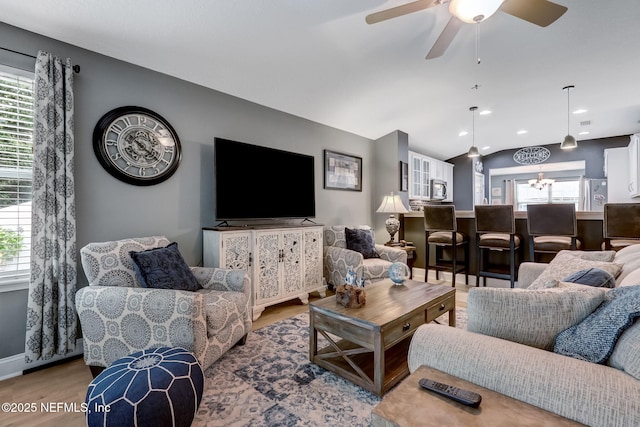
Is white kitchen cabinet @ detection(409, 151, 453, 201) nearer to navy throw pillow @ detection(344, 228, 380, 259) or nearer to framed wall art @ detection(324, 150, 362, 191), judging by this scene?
framed wall art @ detection(324, 150, 362, 191)

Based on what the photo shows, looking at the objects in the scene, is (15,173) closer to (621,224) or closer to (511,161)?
(621,224)

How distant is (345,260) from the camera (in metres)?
3.53

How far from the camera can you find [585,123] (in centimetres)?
544

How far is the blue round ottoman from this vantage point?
1.09 meters

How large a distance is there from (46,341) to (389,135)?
4855 millimetres

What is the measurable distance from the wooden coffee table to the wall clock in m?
1.90

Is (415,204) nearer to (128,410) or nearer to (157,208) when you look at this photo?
(157,208)

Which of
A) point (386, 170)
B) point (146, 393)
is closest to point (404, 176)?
point (386, 170)

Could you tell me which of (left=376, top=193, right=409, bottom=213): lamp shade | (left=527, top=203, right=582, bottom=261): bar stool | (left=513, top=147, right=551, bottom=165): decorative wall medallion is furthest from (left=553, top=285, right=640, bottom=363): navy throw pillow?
(left=513, top=147, right=551, bottom=165): decorative wall medallion

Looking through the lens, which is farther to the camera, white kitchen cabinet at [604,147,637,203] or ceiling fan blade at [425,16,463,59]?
white kitchen cabinet at [604,147,637,203]

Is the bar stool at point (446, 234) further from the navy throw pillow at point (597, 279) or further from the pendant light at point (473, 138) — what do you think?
the navy throw pillow at point (597, 279)

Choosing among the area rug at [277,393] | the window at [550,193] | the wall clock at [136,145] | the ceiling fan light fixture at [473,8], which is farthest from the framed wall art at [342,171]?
the window at [550,193]

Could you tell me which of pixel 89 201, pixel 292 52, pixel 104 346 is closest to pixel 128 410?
pixel 104 346

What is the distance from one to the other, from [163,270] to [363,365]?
158 cm
